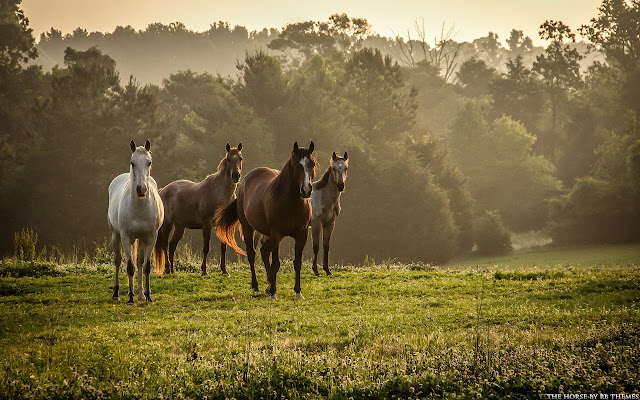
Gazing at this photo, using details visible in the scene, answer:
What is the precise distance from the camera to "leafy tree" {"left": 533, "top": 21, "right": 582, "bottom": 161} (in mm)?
70312

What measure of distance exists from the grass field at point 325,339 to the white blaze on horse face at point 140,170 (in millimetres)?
2288

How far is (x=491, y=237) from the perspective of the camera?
50969 mm

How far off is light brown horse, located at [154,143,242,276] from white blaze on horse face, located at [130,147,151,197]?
4.86m

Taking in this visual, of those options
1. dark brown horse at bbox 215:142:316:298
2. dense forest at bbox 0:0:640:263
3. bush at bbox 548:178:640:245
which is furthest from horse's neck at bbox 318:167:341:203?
bush at bbox 548:178:640:245

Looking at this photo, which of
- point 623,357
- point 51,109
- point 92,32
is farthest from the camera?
point 92,32

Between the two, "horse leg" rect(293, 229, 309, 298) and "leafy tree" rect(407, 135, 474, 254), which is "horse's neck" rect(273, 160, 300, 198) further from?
"leafy tree" rect(407, 135, 474, 254)

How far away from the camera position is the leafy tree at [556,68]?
70312 mm

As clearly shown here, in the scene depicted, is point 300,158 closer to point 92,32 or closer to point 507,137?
point 507,137

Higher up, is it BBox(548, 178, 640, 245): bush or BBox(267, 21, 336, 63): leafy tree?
Answer: BBox(267, 21, 336, 63): leafy tree

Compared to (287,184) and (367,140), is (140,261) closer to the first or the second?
(287,184)

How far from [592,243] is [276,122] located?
1148 inches

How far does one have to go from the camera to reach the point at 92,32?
124 metres

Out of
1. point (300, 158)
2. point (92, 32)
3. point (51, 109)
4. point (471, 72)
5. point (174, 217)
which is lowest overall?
point (174, 217)

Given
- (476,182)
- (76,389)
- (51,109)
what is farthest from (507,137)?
(76,389)
